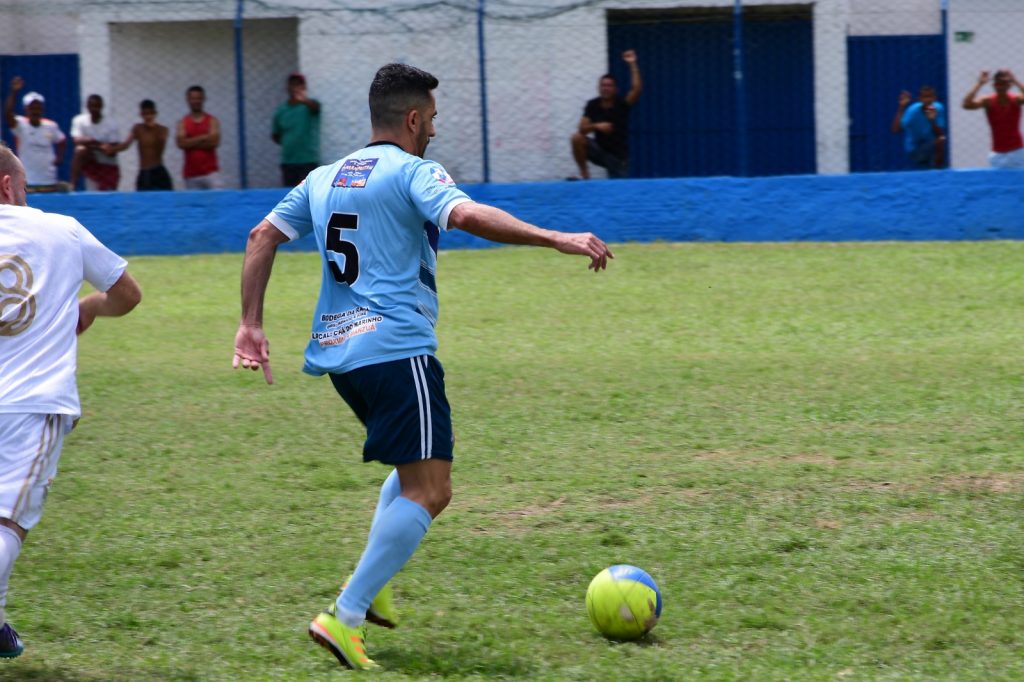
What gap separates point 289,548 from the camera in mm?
5734

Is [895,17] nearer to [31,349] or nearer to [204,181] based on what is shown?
[204,181]

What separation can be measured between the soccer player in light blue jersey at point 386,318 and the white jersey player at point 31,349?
0.58m

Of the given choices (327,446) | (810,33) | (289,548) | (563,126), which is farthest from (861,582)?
(810,33)

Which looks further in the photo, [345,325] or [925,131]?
[925,131]

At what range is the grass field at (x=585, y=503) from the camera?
4.58 m

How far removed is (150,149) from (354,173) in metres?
12.7

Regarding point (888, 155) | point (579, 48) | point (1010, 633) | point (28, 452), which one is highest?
point (579, 48)

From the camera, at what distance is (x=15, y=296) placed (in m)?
4.23

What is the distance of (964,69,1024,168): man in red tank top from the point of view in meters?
15.3

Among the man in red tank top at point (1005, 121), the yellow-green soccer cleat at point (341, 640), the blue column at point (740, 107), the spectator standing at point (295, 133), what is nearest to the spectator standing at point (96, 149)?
the spectator standing at point (295, 133)

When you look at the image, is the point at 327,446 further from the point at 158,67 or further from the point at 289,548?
the point at 158,67

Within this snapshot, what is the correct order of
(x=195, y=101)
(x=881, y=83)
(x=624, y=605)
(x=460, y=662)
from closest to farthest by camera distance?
1. (x=460, y=662)
2. (x=624, y=605)
3. (x=195, y=101)
4. (x=881, y=83)

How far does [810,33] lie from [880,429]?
12159 mm

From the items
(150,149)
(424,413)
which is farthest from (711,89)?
(424,413)
